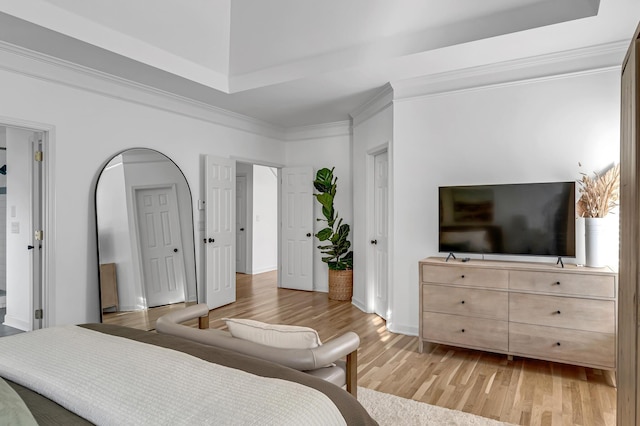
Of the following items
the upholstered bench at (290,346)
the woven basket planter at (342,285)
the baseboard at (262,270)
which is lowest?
the baseboard at (262,270)

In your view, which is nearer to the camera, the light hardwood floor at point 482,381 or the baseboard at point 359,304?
the light hardwood floor at point 482,381

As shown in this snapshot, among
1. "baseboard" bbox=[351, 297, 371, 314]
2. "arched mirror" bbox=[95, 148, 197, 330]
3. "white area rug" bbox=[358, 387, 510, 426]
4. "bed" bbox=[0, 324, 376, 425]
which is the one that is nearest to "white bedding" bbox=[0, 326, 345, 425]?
"bed" bbox=[0, 324, 376, 425]

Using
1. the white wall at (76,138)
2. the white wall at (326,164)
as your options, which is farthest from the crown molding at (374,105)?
the white wall at (76,138)

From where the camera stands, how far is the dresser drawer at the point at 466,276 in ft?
10.5

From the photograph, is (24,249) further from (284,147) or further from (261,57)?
(284,147)

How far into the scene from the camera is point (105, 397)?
3.90ft

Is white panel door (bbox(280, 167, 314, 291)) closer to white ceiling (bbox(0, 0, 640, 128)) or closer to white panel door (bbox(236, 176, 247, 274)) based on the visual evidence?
white panel door (bbox(236, 176, 247, 274))

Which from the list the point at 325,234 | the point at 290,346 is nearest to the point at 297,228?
the point at 325,234

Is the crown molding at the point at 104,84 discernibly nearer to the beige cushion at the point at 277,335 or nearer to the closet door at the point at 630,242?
the beige cushion at the point at 277,335

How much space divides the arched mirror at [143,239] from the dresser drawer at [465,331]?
8.97 ft

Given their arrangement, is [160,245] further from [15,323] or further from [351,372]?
[351,372]

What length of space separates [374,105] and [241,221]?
4.24 metres

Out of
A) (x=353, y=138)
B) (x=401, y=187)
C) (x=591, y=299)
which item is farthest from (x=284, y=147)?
(x=591, y=299)

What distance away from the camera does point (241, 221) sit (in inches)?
312
